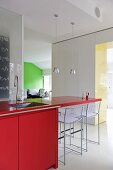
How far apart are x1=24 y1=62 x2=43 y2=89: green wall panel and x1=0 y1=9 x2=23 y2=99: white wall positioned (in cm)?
688

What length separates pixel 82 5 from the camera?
3330mm

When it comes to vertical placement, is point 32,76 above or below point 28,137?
above

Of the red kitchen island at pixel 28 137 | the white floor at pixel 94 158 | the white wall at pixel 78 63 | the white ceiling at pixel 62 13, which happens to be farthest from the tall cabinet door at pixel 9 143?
the white wall at pixel 78 63

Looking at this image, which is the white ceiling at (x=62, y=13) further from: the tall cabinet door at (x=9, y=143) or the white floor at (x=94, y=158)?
the white floor at (x=94, y=158)

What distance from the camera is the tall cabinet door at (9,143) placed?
1806 millimetres

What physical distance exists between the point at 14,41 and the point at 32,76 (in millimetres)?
7379

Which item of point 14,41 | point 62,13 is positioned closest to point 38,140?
point 14,41

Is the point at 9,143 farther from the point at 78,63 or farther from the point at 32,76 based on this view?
the point at 32,76

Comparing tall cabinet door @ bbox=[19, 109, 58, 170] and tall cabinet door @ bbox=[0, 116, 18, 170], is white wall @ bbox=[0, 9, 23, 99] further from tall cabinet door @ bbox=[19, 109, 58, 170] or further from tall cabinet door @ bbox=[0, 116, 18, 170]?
tall cabinet door @ bbox=[0, 116, 18, 170]

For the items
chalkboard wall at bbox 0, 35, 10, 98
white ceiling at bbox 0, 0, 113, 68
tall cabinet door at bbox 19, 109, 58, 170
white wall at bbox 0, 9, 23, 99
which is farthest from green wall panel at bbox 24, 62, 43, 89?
tall cabinet door at bbox 19, 109, 58, 170

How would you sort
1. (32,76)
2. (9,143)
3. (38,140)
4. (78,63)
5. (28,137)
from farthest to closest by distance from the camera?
(32,76), (78,63), (38,140), (28,137), (9,143)

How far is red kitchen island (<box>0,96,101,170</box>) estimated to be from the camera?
1.84 m

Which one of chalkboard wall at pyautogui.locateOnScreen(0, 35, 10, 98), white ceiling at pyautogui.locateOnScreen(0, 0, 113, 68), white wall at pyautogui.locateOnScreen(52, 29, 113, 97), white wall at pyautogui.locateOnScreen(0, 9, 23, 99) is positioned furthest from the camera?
white wall at pyautogui.locateOnScreen(52, 29, 113, 97)

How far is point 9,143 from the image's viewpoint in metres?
1.87
